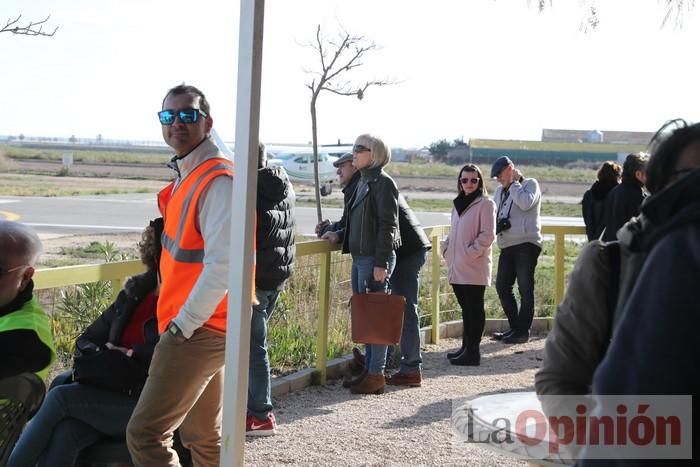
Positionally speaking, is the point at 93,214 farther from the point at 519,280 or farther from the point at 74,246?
the point at 519,280

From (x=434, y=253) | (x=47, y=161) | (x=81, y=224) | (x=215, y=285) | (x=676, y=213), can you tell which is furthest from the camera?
(x=47, y=161)

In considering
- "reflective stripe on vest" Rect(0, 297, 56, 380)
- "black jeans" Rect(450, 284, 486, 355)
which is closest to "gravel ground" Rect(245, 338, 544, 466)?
"black jeans" Rect(450, 284, 486, 355)

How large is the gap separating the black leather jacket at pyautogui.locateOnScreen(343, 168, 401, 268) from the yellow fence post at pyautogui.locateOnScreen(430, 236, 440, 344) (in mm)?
2236

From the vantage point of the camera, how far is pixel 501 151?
74.9 m

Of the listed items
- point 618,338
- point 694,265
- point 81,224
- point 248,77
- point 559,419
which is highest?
point 248,77

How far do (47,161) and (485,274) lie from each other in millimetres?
62037

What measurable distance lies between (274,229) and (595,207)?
12.2ft

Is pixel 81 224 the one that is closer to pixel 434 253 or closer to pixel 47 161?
pixel 434 253

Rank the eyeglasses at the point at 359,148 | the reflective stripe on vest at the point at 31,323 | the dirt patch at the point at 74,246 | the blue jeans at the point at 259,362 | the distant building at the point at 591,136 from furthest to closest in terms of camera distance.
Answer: the distant building at the point at 591,136
the dirt patch at the point at 74,246
the eyeglasses at the point at 359,148
the blue jeans at the point at 259,362
the reflective stripe on vest at the point at 31,323

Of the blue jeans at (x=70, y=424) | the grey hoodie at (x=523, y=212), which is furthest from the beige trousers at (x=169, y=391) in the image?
the grey hoodie at (x=523, y=212)

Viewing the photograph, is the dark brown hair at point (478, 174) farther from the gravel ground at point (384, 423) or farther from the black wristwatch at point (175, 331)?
the black wristwatch at point (175, 331)

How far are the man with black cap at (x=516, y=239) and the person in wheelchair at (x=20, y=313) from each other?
5.96 meters

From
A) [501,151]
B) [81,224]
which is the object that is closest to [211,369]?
[81,224]

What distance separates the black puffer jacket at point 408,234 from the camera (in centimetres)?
682
